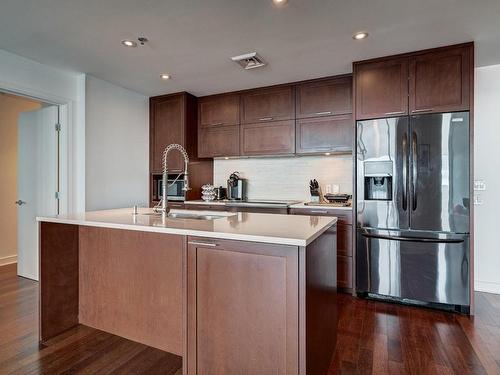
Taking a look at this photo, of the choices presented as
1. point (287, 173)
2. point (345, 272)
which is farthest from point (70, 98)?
point (345, 272)

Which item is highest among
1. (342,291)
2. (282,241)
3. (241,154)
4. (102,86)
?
(102,86)

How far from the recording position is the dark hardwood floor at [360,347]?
183 centimetres

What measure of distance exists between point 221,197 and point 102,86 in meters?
2.13

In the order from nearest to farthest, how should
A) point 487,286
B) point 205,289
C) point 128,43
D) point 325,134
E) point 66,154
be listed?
point 205,289 < point 128,43 < point 487,286 < point 66,154 < point 325,134

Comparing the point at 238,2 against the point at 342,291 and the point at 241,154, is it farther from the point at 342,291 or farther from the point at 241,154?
the point at 342,291

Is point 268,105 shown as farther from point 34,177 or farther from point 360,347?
point 34,177

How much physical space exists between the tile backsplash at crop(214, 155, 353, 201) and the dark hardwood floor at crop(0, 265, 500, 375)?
1689 mm

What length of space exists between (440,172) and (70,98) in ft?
13.1

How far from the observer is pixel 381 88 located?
292 centimetres

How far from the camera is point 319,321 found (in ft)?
5.11

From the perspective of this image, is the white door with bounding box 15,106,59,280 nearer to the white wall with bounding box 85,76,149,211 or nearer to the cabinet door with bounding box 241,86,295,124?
the white wall with bounding box 85,76,149,211

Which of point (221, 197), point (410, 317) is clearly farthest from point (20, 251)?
point (410, 317)

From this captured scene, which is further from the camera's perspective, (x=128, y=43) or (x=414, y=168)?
(x=414, y=168)

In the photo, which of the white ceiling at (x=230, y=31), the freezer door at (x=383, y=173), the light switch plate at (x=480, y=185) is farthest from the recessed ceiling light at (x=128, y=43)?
the light switch plate at (x=480, y=185)
